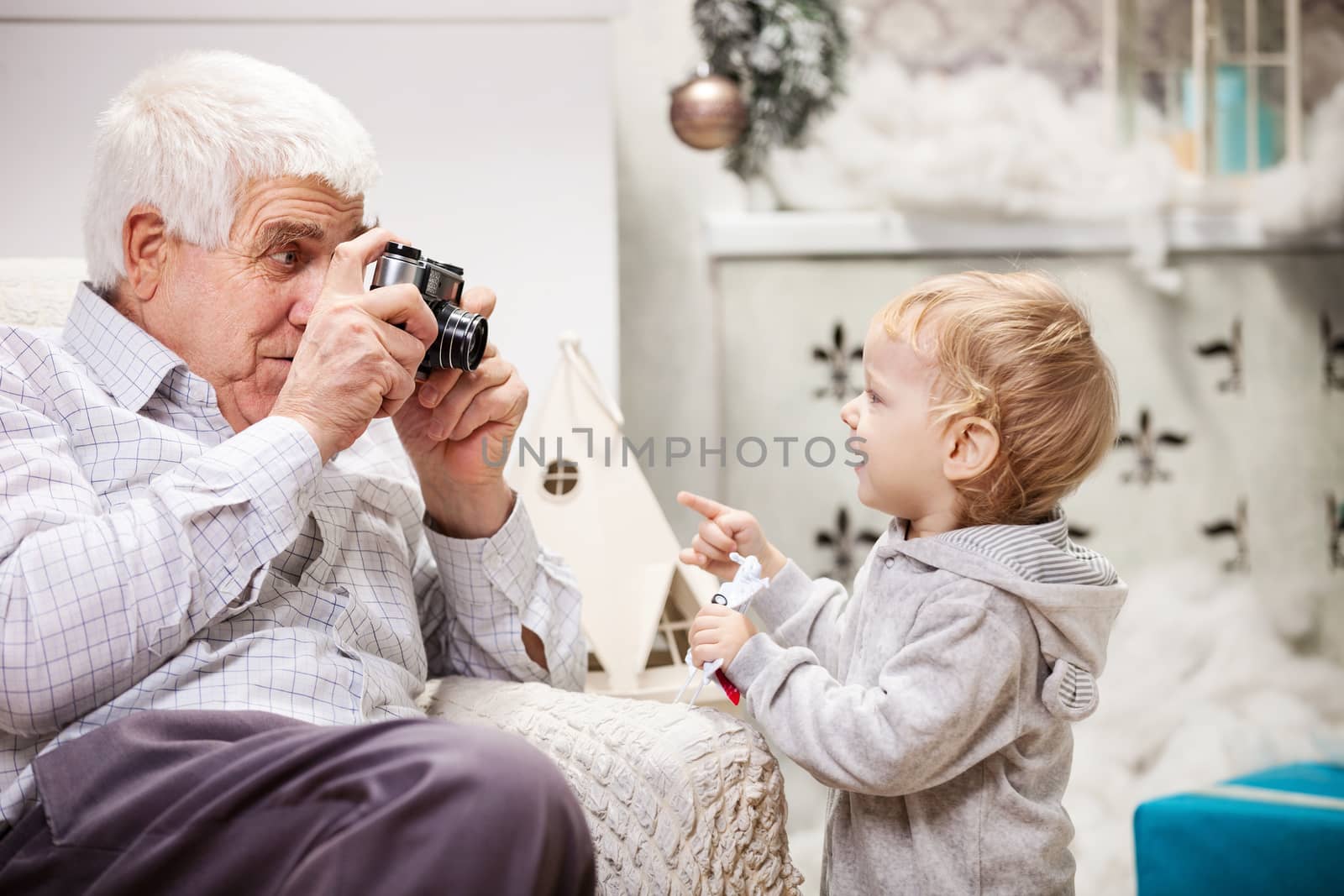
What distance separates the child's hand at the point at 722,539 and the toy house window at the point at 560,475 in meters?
0.49

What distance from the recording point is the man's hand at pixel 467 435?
4.05ft

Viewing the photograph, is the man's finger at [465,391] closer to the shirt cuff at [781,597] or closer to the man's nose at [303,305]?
the man's nose at [303,305]

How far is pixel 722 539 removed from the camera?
118 centimetres

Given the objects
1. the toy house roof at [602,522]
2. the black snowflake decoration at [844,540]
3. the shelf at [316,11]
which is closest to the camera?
the toy house roof at [602,522]

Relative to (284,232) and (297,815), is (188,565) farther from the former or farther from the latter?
(284,232)

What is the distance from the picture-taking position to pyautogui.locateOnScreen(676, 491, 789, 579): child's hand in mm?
1178

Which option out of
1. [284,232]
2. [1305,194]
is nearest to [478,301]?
[284,232]

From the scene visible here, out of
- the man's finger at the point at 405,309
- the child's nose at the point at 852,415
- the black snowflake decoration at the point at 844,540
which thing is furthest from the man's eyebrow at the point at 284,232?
the black snowflake decoration at the point at 844,540

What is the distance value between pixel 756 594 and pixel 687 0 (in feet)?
5.56

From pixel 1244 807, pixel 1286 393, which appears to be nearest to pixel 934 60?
pixel 1286 393

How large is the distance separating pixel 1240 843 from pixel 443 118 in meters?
1.65

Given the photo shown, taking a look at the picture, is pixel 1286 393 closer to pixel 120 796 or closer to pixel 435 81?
pixel 435 81

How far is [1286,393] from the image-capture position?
2.53 m

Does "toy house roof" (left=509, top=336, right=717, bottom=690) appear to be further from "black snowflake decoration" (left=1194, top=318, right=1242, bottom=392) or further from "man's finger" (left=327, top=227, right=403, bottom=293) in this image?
"black snowflake decoration" (left=1194, top=318, right=1242, bottom=392)
